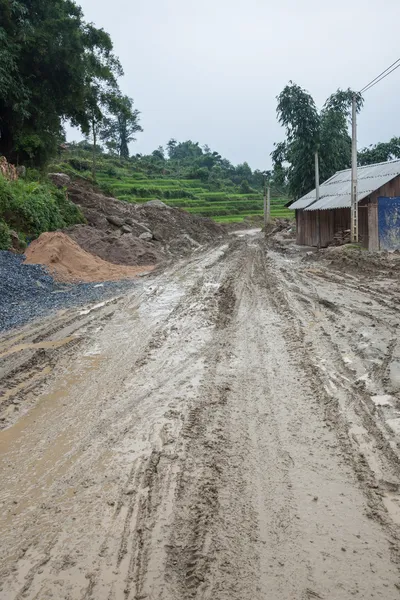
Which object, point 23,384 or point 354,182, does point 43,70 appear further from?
point 23,384

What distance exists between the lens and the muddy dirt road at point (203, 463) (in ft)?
8.75

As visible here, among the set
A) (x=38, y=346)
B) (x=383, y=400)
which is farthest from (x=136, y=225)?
(x=383, y=400)

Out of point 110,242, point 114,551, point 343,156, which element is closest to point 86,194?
point 110,242

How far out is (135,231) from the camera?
930 inches

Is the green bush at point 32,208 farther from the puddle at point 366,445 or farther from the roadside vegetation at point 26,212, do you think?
the puddle at point 366,445

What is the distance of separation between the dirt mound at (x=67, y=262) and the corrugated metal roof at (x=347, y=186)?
10.4 metres

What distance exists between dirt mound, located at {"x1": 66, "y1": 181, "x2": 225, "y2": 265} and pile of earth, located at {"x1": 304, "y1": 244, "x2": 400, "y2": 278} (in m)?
6.63

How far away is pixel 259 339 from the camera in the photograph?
7297 millimetres

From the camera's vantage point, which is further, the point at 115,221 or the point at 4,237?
the point at 115,221

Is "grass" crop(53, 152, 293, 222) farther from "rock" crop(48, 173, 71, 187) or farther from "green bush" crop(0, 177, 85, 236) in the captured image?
"green bush" crop(0, 177, 85, 236)

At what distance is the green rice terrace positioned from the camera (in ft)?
158

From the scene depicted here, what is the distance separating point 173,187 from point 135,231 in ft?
111

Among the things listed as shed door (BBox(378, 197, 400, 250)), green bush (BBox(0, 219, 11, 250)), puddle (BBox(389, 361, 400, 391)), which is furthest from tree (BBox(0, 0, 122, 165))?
puddle (BBox(389, 361, 400, 391))

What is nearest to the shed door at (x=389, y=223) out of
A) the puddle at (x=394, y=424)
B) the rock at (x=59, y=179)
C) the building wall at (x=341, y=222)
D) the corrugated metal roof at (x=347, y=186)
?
the building wall at (x=341, y=222)
